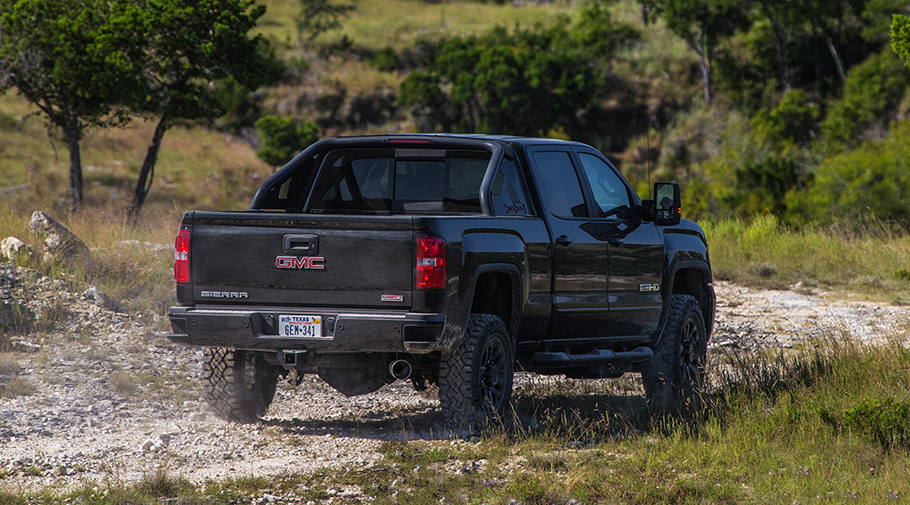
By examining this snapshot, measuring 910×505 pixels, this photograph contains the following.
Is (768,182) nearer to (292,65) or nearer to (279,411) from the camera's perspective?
(279,411)

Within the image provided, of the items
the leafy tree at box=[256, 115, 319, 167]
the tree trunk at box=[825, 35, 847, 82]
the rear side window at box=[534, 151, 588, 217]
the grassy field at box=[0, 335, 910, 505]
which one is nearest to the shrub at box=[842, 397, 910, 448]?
the grassy field at box=[0, 335, 910, 505]

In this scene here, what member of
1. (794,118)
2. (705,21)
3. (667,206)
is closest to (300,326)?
(667,206)

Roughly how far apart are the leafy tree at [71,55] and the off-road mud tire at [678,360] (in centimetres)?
1795

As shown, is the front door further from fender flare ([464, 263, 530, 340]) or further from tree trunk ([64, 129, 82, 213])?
tree trunk ([64, 129, 82, 213])

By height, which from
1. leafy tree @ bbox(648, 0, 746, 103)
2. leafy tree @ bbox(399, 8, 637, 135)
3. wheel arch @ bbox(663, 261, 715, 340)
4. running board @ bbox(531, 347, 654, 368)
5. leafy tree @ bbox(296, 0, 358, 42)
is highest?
leafy tree @ bbox(296, 0, 358, 42)

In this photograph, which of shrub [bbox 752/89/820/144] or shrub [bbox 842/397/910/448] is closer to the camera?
shrub [bbox 842/397/910/448]

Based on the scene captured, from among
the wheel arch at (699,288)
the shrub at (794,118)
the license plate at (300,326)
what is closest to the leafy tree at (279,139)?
the shrub at (794,118)

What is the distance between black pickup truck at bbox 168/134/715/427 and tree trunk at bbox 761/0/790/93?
146ft

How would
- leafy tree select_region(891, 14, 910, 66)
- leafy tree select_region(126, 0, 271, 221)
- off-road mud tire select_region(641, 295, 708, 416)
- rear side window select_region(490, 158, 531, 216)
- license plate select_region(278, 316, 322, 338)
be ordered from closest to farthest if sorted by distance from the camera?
license plate select_region(278, 316, 322, 338) < rear side window select_region(490, 158, 531, 216) < off-road mud tire select_region(641, 295, 708, 416) < leafy tree select_region(891, 14, 910, 66) < leafy tree select_region(126, 0, 271, 221)

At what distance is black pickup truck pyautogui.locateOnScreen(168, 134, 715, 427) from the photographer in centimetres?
659

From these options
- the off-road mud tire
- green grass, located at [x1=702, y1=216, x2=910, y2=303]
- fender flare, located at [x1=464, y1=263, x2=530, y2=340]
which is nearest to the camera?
fender flare, located at [x1=464, y1=263, x2=530, y2=340]

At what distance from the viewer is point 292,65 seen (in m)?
62.4

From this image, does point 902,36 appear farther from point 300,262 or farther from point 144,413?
point 144,413

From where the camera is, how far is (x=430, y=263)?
21.3 ft
